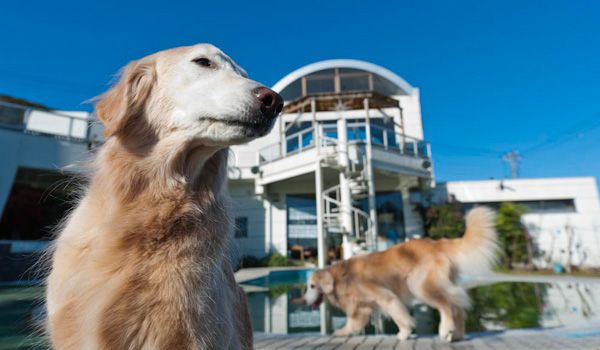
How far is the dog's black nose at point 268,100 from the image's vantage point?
1433mm

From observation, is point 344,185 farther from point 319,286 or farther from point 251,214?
point 319,286

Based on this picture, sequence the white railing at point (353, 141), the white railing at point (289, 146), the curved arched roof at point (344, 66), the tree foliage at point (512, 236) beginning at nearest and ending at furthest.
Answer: the white railing at point (353, 141)
the white railing at point (289, 146)
the tree foliage at point (512, 236)
the curved arched roof at point (344, 66)

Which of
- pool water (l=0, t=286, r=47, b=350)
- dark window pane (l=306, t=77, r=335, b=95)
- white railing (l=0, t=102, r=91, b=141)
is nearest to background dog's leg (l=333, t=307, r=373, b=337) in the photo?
pool water (l=0, t=286, r=47, b=350)

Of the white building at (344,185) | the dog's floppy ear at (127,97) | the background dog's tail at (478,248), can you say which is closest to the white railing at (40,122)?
the white building at (344,185)

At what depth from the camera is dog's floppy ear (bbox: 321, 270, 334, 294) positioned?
5.26 meters

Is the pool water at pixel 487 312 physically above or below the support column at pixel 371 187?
below

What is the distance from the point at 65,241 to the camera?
1.43m

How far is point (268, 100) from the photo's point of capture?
1447 millimetres

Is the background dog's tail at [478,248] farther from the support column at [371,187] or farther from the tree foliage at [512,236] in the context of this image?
the tree foliage at [512,236]

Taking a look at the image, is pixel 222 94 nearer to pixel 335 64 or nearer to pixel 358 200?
pixel 358 200

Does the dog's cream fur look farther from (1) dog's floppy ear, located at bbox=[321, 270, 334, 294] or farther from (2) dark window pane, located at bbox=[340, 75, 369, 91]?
(2) dark window pane, located at bbox=[340, 75, 369, 91]

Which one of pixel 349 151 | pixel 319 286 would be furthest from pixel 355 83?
pixel 319 286

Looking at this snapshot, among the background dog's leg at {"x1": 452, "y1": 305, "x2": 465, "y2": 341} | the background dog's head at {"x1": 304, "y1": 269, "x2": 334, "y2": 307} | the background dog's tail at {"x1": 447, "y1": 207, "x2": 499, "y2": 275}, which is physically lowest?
the background dog's leg at {"x1": 452, "y1": 305, "x2": 465, "y2": 341}

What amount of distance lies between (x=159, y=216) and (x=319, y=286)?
14.7 feet
